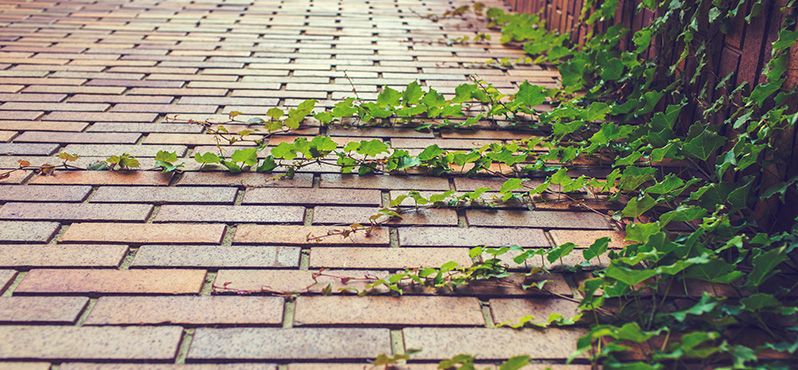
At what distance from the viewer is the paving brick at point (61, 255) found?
174 cm

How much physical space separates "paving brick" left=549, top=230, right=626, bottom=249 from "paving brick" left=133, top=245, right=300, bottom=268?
65cm

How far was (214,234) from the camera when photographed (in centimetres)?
190

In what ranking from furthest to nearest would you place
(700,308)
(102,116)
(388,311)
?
(102,116) < (388,311) < (700,308)

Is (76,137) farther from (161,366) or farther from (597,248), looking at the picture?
(597,248)

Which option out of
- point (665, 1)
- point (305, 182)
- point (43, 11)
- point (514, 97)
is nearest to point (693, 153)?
point (665, 1)

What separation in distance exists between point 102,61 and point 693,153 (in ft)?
8.20

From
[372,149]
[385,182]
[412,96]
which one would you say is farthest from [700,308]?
[412,96]

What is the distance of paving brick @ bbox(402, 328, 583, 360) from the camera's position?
57.7 inches

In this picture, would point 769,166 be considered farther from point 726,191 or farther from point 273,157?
point 273,157

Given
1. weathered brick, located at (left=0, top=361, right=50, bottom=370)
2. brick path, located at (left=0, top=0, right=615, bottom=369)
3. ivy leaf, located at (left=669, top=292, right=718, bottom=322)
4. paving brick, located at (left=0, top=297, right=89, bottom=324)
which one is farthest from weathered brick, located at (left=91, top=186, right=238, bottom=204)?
ivy leaf, located at (left=669, top=292, right=718, bottom=322)

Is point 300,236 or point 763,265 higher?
point 763,265

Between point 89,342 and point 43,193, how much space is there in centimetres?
80

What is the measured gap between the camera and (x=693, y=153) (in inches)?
83.3

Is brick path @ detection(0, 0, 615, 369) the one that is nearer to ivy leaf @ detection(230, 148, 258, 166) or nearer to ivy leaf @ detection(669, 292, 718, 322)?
ivy leaf @ detection(230, 148, 258, 166)
